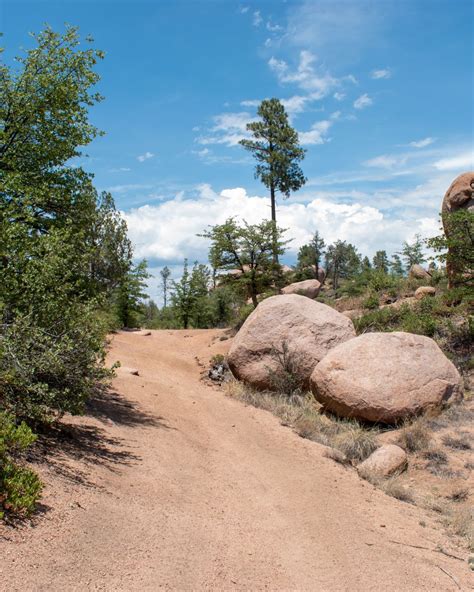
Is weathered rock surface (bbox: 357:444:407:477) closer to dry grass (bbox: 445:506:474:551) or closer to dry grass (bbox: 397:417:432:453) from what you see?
dry grass (bbox: 397:417:432:453)

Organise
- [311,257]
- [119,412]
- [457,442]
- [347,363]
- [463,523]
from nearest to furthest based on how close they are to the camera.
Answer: [463,523] < [457,442] < [119,412] < [347,363] < [311,257]

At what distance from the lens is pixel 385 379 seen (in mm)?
11453

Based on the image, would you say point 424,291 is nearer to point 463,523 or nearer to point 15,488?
point 463,523

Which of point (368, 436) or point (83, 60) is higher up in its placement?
point (83, 60)

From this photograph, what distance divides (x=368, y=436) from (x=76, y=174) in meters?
8.06

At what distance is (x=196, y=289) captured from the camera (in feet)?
113

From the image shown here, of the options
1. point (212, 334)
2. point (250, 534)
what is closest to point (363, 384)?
point (250, 534)

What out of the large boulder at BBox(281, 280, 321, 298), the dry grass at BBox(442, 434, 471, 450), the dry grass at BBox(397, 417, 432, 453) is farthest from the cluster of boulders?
the large boulder at BBox(281, 280, 321, 298)

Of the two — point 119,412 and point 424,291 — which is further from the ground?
point 424,291

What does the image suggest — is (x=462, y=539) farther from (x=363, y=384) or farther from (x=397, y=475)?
(x=363, y=384)

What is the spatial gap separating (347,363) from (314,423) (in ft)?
5.33

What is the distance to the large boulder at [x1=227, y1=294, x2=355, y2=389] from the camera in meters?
13.8

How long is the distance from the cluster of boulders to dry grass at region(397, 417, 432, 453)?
0.54 metres

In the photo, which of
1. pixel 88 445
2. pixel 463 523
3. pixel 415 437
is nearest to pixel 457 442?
pixel 415 437
